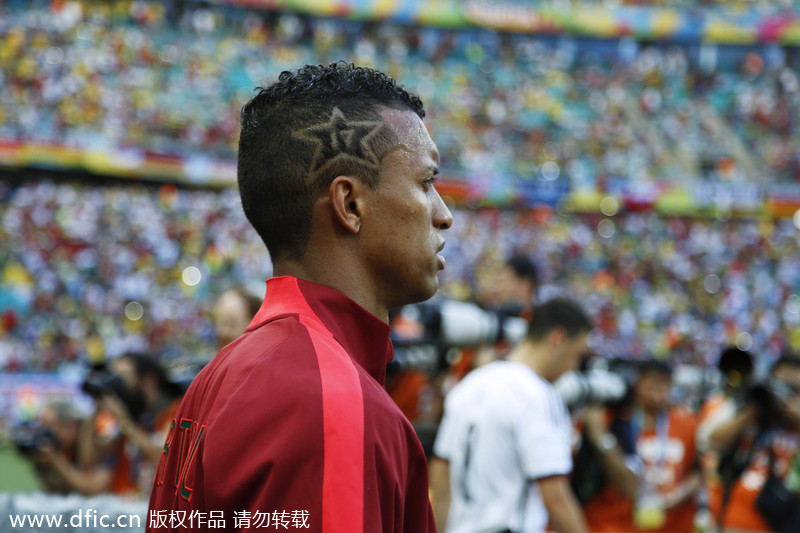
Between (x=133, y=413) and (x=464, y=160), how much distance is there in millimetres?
19272

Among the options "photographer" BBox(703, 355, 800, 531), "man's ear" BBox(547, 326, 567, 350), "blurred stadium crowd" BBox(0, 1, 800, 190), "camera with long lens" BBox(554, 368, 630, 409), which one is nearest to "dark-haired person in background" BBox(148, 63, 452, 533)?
"man's ear" BBox(547, 326, 567, 350)

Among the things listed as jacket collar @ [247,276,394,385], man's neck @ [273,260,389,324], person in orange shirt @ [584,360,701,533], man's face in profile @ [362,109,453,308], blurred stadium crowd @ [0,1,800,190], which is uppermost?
blurred stadium crowd @ [0,1,800,190]

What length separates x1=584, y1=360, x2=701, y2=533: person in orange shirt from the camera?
13.9 ft

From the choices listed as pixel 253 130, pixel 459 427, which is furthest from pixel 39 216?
pixel 253 130

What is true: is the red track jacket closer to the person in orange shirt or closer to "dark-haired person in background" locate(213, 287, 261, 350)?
"dark-haired person in background" locate(213, 287, 261, 350)

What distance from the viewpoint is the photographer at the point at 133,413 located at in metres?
4.14

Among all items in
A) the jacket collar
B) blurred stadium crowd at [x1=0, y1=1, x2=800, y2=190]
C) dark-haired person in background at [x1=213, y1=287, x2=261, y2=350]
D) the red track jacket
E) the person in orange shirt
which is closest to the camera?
the red track jacket

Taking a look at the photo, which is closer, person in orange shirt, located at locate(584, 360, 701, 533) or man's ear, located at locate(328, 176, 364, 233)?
man's ear, located at locate(328, 176, 364, 233)

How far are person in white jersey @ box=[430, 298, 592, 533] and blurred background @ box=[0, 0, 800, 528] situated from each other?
28.8 ft

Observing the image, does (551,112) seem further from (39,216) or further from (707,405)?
(707,405)

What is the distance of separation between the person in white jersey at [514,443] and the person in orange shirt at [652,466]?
3.48 ft

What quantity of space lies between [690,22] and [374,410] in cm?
3060

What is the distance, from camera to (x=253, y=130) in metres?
1.24

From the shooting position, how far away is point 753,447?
3.83 meters
